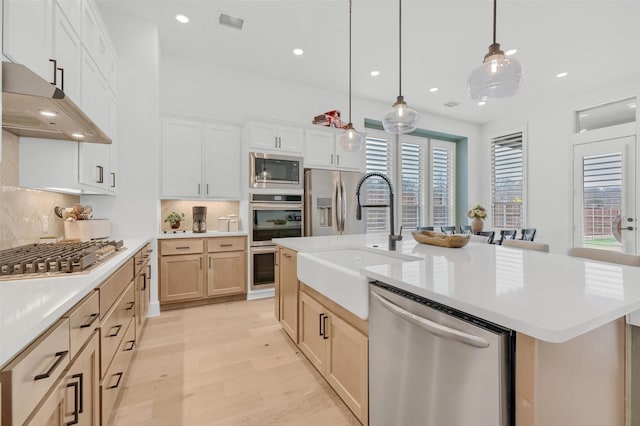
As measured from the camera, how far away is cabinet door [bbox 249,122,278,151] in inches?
150

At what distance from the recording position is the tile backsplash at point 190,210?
3.84 m

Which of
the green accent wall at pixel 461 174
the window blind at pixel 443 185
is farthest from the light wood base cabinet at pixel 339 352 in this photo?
the green accent wall at pixel 461 174

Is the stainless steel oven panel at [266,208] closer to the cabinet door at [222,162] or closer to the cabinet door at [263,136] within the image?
the cabinet door at [222,162]

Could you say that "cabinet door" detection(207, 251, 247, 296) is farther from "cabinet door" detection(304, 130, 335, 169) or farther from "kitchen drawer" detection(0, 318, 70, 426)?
"kitchen drawer" detection(0, 318, 70, 426)

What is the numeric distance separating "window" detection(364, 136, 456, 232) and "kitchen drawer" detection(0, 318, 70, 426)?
183 inches

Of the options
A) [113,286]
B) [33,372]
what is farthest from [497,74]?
[113,286]

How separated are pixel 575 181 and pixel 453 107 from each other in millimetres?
2451

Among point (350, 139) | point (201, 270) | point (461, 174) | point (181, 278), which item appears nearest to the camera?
point (350, 139)

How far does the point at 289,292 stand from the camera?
2.46 m

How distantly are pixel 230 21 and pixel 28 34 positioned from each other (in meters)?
2.20

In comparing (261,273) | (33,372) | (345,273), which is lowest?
(261,273)

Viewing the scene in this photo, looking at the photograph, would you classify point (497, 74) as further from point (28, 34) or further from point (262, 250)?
point (262, 250)

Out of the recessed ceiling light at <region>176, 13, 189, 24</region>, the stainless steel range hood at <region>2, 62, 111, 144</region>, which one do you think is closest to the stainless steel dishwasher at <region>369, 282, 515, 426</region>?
the stainless steel range hood at <region>2, 62, 111, 144</region>

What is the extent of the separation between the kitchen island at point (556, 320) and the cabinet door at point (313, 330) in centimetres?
63
